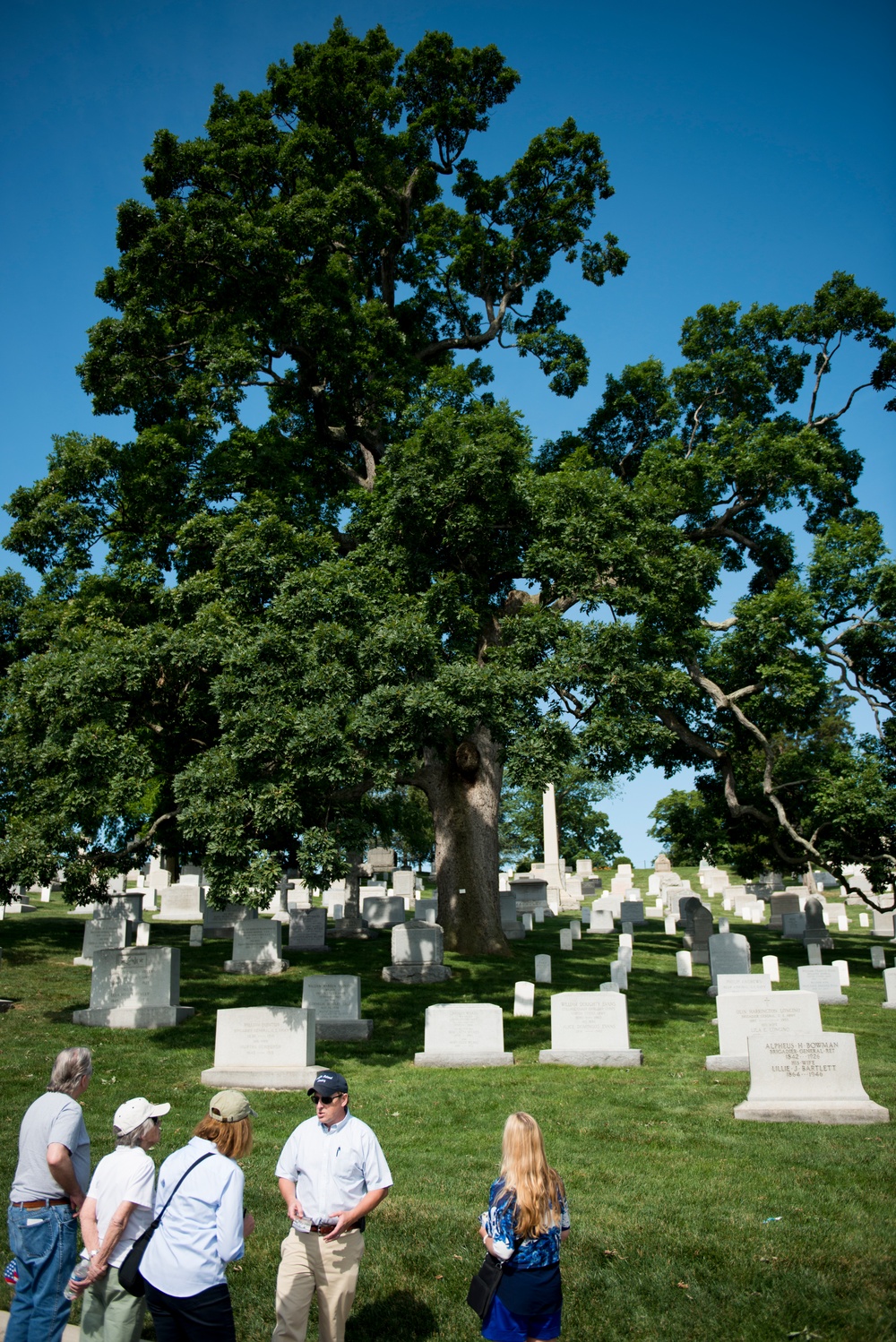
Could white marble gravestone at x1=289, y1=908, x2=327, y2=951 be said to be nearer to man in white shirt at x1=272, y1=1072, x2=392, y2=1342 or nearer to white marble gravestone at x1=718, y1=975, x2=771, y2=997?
white marble gravestone at x1=718, y1=975, x2=771, y2=997

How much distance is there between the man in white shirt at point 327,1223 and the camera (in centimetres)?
509

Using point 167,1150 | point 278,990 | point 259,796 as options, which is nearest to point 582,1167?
point 167,1150

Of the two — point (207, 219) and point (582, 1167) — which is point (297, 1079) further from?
point (207, 219)

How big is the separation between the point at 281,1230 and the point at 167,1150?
9.18 feet

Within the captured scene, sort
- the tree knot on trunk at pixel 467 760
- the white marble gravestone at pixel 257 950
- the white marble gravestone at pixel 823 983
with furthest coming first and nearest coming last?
1. the tree knot on trunk at pixel 467 760
2. the white marble gravestone at pixel 257 950
3. the white marble gravestone at pixel 823 983

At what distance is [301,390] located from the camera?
23703mm

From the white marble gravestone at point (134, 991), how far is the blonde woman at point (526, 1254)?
12.2 meters

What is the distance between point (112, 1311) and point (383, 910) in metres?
25.0

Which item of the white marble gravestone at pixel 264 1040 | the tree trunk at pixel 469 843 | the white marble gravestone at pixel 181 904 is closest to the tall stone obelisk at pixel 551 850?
the white marble gravestone at pixel 181 904

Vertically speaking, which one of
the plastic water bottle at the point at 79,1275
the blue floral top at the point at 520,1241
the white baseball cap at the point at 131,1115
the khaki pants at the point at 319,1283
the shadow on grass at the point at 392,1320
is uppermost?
the white baseball cap at the point at 131,1115

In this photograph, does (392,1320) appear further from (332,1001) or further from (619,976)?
(619,976)

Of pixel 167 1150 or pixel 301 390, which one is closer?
pixel 167 1150

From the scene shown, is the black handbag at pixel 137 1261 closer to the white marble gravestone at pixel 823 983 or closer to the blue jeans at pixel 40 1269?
the blue jeans at pixel 40 1269

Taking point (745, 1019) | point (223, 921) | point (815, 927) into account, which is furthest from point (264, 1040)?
point (815, 927)
